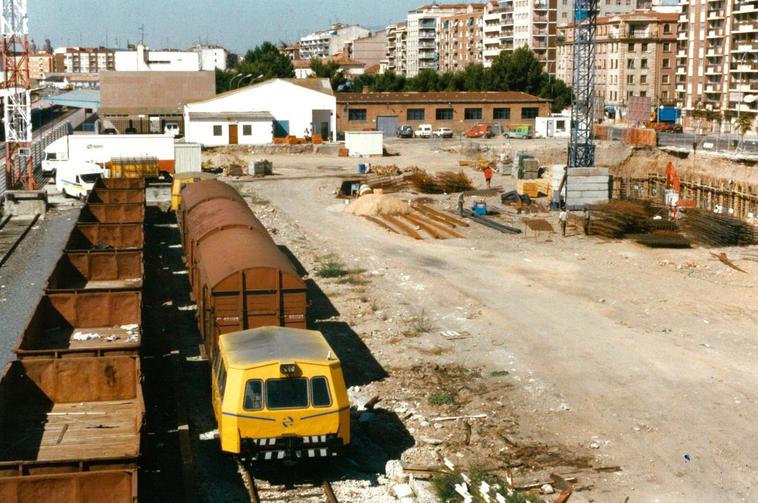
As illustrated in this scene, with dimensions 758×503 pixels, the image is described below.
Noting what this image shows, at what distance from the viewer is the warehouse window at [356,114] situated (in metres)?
91.9

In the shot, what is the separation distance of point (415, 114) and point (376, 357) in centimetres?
7422

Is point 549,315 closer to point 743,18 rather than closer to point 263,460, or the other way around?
point 263,460

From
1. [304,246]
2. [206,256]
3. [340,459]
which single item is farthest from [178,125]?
[340,459]

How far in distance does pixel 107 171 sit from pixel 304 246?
1838 centimetres

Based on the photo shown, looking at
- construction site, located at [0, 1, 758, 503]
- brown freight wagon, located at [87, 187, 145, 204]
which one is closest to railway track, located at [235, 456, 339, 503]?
construction site, located at [0, 1, 758, 503]

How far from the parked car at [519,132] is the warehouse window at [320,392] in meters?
74.8

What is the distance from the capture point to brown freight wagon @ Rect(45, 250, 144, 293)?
23.7 meters

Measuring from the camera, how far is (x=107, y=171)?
165 ft

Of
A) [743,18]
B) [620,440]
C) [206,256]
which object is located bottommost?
[620,440]

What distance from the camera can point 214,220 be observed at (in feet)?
77.6

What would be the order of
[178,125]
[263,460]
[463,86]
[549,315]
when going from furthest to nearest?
[463,86]
[178,125]
[549,315]
[263,460]

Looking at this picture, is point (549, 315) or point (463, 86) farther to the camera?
point (463, 86)

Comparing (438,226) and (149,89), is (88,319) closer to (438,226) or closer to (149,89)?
(438,226)

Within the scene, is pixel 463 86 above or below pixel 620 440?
above
